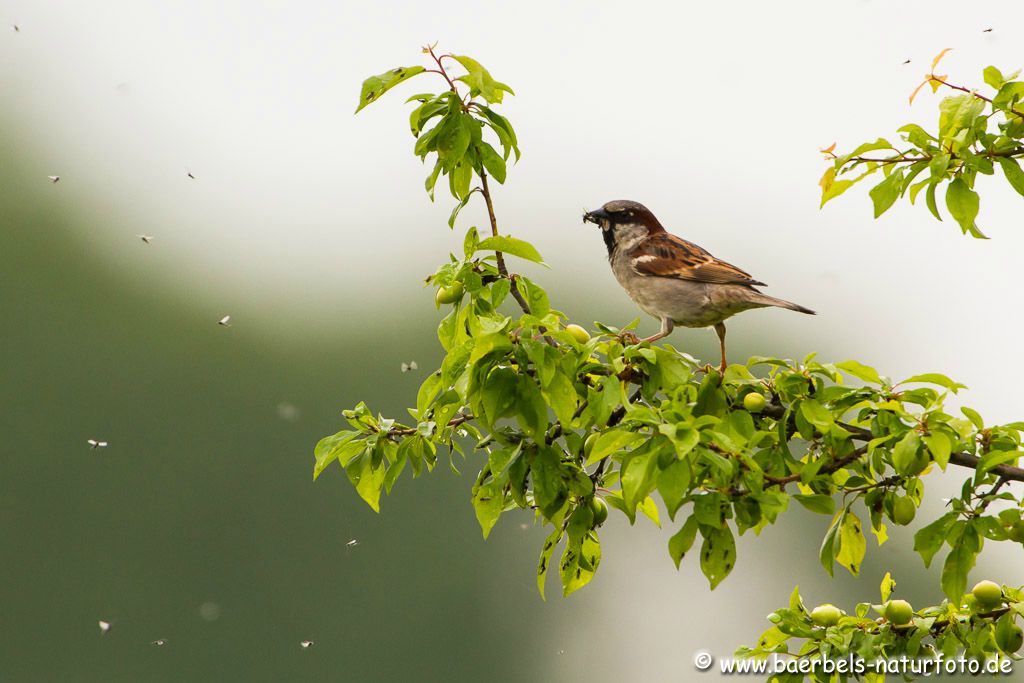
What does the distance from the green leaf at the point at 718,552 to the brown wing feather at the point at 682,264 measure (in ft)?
8.48

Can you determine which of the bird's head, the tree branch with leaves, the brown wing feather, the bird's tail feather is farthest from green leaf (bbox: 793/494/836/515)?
the bird's head

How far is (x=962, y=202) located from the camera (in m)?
5.19

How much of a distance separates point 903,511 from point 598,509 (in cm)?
124

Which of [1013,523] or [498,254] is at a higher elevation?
[498,254]

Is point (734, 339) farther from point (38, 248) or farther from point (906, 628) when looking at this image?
point (906, 628)

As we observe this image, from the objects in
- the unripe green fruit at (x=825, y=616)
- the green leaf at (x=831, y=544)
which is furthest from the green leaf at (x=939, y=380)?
the unripe green fruit at (x=825, y=616)

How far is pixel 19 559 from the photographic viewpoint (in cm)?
2173

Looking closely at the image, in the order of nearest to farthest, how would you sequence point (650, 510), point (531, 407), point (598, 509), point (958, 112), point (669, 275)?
point (531, 407), point (958, 112), point (598, 509), point (650, 510), point (669, 275)

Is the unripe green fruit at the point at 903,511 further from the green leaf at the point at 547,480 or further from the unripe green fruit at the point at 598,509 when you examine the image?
the green leaf at the point at 547,480

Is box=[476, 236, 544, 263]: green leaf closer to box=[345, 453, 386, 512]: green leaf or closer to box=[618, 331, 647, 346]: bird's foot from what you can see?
box=[618, 331, 647, 346]: bird's foot

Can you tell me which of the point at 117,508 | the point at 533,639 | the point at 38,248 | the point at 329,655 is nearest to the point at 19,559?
the point at 117,508

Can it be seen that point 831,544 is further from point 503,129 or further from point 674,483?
point 503,129

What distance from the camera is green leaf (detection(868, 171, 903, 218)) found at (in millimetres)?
5180

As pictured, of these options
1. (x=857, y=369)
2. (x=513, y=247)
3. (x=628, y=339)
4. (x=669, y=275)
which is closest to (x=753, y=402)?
(x=857, y=369)
